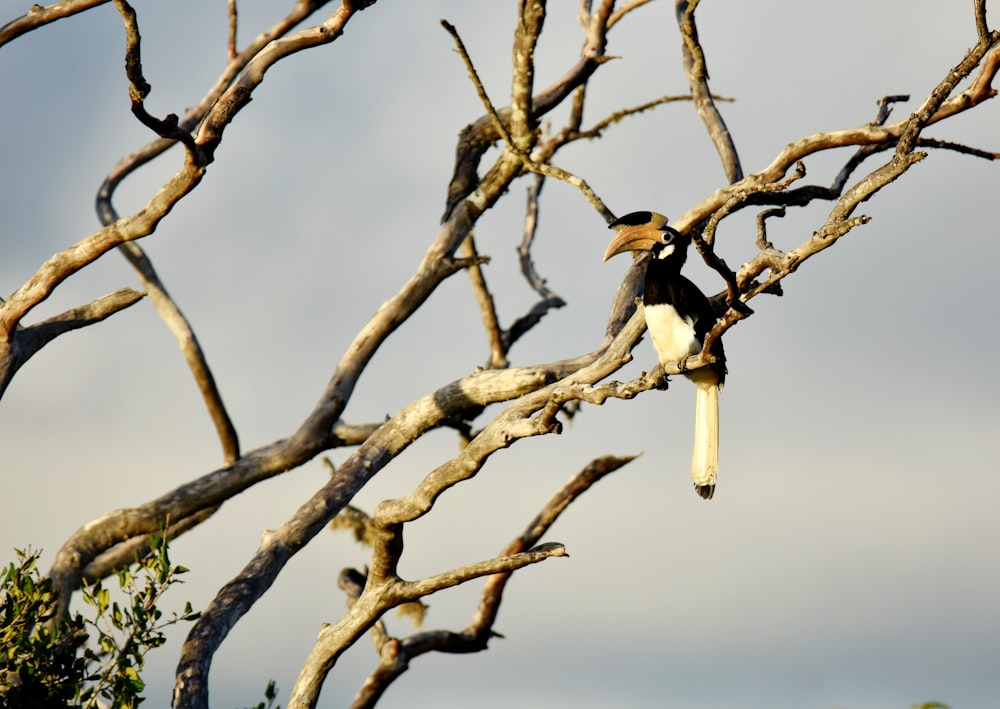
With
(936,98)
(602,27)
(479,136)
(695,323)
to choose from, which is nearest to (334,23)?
(479,136)

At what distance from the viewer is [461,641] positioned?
10.5 meters

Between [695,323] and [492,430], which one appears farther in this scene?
[695,323]

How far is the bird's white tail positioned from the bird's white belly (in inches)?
12.3

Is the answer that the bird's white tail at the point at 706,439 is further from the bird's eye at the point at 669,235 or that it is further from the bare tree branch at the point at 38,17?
the bare tree branch at the point at 38,17

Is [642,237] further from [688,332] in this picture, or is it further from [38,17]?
[38,17]

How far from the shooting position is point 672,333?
25.4 feet

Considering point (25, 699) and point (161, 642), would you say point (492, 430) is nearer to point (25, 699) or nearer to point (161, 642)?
point (161, 642)

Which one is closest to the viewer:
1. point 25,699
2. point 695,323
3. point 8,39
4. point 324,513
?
point 25,699

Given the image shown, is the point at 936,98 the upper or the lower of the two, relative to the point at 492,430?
upper

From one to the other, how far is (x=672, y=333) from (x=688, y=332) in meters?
0.10

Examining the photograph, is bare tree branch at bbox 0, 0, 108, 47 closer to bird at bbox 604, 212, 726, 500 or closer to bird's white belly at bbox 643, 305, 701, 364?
bird at bbox 604, 212, 726, 500

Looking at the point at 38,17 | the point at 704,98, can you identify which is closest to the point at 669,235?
the point at 704,98

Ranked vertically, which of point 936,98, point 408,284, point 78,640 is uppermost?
point 408,284

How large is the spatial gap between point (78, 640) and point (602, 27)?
7004 mm
